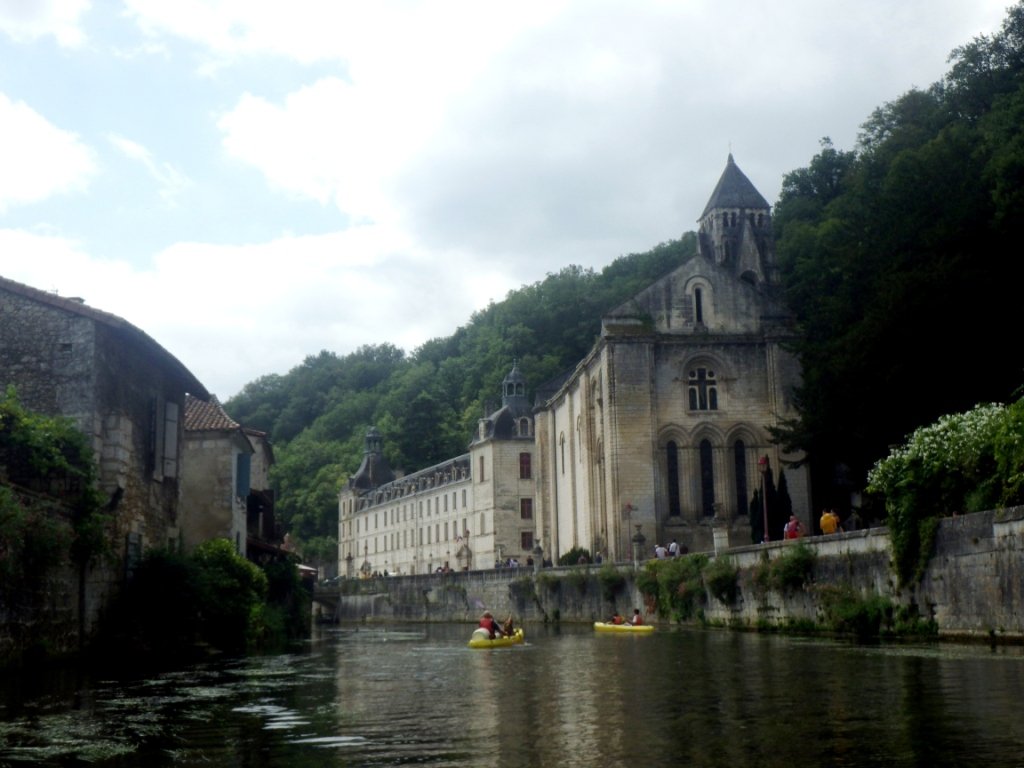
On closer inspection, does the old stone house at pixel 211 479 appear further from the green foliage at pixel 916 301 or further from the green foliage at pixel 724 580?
the green foliage at pixel 916 301

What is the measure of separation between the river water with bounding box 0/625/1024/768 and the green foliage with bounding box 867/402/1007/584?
278 centimetres

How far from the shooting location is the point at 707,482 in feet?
180

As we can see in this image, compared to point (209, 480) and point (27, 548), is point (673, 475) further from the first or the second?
point (27, 548)

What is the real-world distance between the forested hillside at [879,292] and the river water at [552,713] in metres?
13.4

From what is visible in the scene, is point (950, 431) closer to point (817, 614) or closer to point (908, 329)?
point (817, 614)

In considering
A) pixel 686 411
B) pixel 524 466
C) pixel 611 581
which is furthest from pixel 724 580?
pixel 524 466

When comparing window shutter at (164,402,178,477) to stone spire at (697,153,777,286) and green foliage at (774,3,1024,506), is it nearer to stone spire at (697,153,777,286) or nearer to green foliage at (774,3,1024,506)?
green foliage at (774,3,1024,506)

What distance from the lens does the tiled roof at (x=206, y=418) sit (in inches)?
1330

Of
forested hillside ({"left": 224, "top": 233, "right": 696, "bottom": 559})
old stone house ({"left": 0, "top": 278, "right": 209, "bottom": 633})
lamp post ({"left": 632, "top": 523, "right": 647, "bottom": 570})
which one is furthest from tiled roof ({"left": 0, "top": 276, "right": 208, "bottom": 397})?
forested hillside ({"left": 224, "top": 233, "right": 696, "bottom": 559})

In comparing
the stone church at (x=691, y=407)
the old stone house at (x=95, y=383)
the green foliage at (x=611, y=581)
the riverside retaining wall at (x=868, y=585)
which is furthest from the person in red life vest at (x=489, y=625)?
the stone church at (x=691, y=407)

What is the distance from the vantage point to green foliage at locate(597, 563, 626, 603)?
45500 millimetres

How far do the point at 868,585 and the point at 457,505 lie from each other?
6741 centimetres

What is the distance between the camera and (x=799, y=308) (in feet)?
226

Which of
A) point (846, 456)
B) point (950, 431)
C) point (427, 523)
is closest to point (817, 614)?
point (950, 431)
